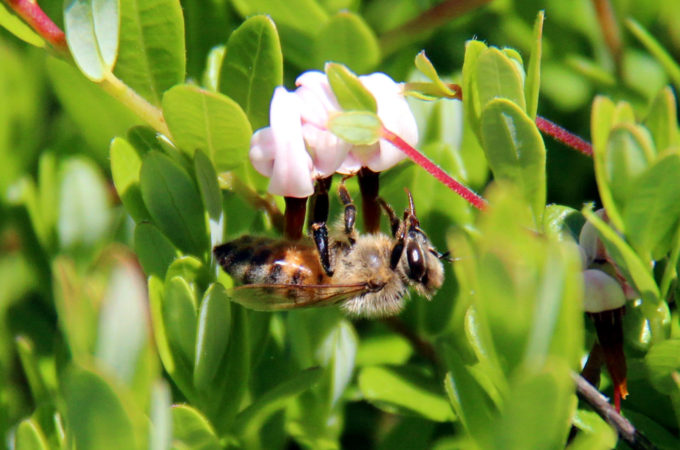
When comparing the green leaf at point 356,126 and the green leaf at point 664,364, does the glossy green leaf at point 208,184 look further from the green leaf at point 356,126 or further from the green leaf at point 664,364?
the green leaf at point 664,364

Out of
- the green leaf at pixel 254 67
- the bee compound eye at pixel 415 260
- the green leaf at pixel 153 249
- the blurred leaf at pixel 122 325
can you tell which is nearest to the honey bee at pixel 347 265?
the bee compound eye at pixel 415 260

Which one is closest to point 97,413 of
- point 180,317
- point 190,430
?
point 190,430

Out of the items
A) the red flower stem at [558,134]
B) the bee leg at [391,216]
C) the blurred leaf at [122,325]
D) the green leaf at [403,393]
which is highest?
the blurred leaf at [122,325]

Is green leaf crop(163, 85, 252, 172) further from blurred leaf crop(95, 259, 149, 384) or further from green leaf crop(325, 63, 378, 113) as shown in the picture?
blurred leaf crop(95, 259, 149, 384)

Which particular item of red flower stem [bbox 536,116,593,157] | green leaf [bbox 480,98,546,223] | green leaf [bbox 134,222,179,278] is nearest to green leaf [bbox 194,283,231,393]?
green leaf [bbox 134,222,179,278]

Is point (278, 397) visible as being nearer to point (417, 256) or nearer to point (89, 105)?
point (417, 256)

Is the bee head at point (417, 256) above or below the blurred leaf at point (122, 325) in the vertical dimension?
below

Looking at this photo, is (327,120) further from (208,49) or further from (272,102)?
(208,49)

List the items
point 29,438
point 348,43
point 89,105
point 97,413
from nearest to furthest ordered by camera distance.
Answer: point 97,413
point 29,438
point 348,43
point 89,105
